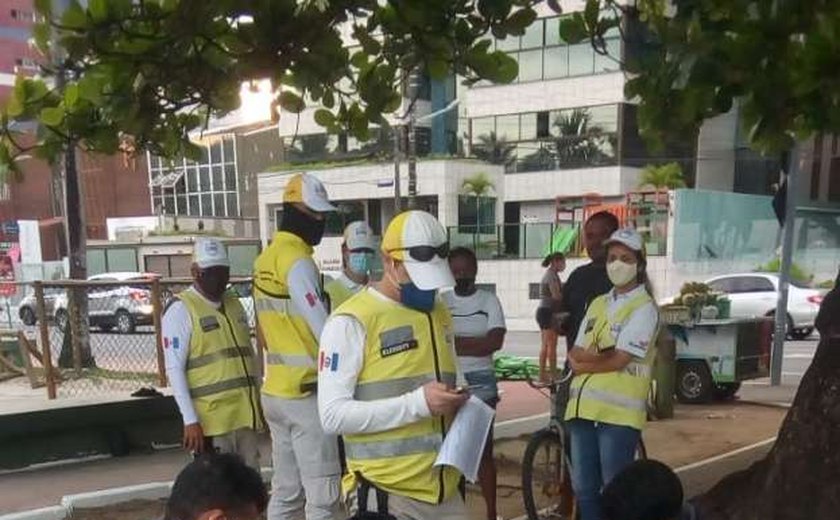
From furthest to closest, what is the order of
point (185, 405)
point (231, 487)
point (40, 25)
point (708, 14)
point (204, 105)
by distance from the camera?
point (204, 105) → point (185, 405) → point (708, 14) → point (40, 25) → point (231, 487)

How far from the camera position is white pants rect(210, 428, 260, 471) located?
407cm

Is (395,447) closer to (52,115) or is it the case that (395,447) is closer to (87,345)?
(52,115)

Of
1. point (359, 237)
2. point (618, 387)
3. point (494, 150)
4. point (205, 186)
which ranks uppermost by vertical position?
point (494, 150)

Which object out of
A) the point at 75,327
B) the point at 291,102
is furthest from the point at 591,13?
the point at 75,327

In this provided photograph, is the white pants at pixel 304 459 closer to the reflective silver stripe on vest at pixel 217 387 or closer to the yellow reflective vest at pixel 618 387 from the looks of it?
the reflective silver stripe on vest at pixel 217 387

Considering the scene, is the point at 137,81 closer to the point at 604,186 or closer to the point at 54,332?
the point at 54,332

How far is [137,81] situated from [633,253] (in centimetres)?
247

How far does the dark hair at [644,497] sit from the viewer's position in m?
2.29

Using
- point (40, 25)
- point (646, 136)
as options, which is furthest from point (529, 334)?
point (40, 25)

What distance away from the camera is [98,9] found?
3.34m

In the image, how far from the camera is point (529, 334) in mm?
22266

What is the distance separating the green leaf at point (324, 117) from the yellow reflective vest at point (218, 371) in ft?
5.04

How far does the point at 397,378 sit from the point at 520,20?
240 cm

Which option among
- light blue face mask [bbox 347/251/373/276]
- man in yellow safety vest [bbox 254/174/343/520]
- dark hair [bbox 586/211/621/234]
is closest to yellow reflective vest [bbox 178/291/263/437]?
man in yellow safety vest [bbox 254/174/343/520]
